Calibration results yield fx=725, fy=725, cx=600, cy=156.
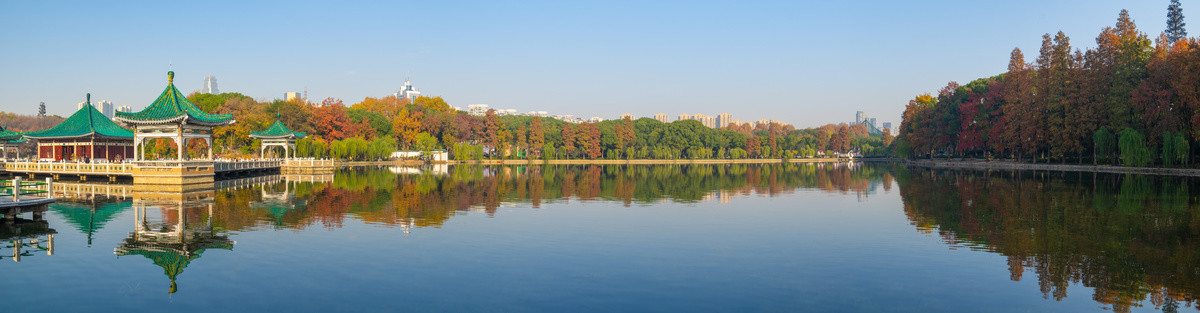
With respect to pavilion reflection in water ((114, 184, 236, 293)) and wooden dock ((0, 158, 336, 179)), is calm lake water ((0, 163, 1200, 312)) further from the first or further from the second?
wooden dock ((0, 158, 336, 179))

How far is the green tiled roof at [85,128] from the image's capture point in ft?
132

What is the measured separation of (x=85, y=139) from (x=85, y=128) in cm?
86

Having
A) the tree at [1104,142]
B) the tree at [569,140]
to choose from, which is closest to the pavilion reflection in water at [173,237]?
the tree at [1104,142]

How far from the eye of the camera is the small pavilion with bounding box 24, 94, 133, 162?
40.5 metres

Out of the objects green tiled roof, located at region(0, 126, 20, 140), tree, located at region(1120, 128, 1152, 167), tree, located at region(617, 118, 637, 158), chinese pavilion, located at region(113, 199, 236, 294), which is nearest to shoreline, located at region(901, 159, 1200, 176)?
tree, located at region(1120, 128, 1152, 167)

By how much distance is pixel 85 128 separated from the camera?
40.5m

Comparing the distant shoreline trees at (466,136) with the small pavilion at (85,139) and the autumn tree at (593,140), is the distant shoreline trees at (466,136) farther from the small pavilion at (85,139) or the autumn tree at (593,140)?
the small pavilion at (85,139)

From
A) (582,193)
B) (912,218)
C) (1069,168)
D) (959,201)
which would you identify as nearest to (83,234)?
(582,193)

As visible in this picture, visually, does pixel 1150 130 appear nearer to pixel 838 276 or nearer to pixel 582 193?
pixel 582 193

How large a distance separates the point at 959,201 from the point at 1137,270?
14264 mm

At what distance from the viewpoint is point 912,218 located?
1961cm

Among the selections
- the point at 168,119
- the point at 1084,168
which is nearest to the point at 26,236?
the point at 168,119

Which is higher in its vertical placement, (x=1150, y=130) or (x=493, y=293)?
(x=1150, y=130)

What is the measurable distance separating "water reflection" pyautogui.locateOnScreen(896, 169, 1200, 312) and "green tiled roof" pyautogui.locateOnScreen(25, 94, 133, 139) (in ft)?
137
